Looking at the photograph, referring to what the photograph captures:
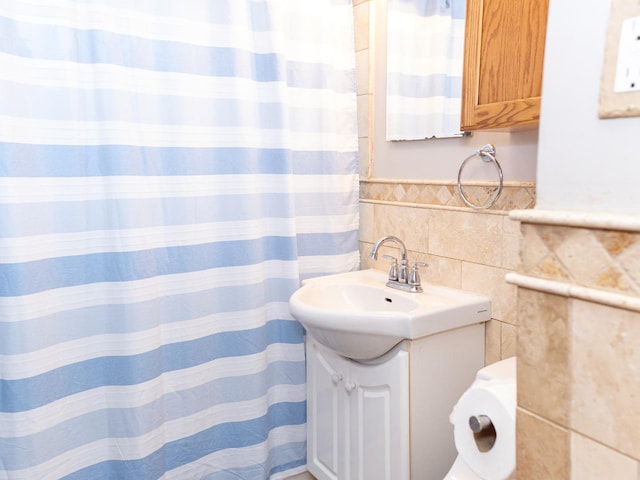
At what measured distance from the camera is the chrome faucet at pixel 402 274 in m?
1.73

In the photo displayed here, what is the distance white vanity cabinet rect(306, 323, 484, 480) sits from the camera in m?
1.49

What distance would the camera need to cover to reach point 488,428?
1.16 m

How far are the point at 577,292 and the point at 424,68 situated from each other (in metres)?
1.20

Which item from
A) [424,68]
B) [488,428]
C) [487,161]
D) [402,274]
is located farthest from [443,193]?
[488,428]

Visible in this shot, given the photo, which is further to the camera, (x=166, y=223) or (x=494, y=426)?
(x=166, y=223)

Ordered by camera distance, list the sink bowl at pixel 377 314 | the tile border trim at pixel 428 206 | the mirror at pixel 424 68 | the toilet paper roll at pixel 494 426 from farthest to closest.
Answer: the mirror at pixel 424 68 → the tile border trim at pixel 428 206 → the sink bowl at pixel 377 314 → the toilet paper roll at pixel 494 426

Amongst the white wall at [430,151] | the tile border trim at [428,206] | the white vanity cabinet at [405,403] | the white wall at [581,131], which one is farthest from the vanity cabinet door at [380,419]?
the white wall at [581,131]

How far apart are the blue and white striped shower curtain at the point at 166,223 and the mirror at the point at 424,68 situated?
21cm

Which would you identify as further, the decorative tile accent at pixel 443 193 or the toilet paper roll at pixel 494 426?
the decorative tile accent at pixel 443 193

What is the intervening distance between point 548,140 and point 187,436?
153cm

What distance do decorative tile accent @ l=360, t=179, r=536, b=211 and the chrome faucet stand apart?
0.60ft

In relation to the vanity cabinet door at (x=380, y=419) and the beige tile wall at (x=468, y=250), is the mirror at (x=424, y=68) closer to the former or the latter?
the beige tile wall at (x=468, y=250)

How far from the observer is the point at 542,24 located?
117cm

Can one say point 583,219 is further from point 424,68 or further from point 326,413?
point 326,413
